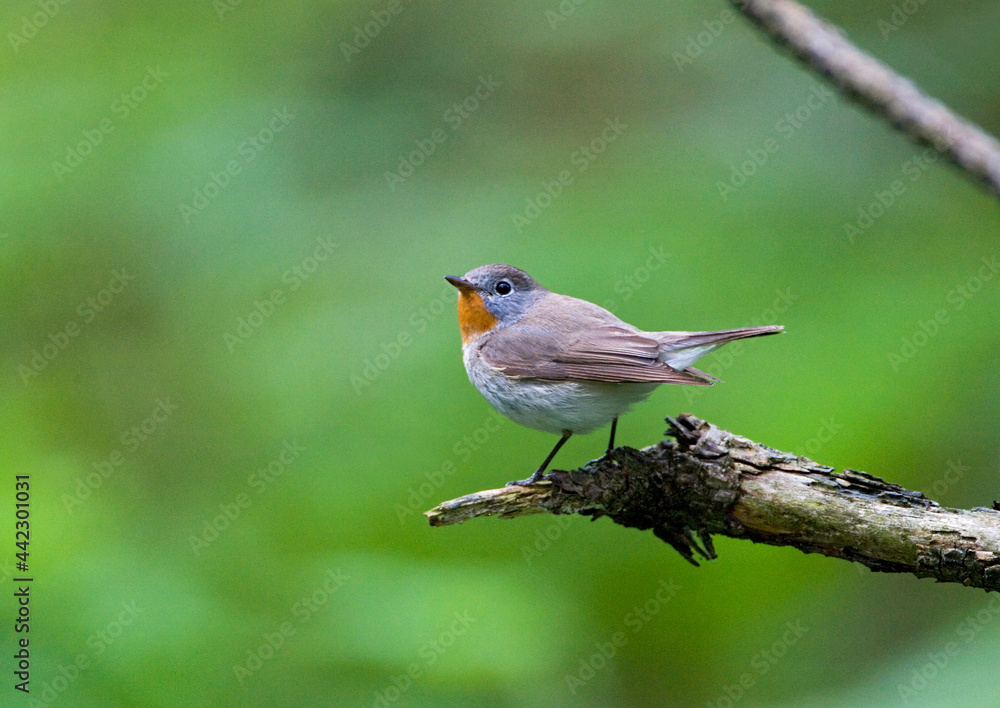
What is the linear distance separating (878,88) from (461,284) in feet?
9.05

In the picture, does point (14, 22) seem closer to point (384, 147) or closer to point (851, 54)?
point (384, 147)

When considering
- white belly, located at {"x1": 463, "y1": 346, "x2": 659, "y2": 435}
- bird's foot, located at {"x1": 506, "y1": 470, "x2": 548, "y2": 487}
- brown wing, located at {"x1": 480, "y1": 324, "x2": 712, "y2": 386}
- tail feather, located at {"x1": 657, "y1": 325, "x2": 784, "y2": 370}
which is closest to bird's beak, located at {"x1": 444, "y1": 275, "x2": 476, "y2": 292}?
brown wing, located at {"x1": 480, "y1": 324, "x2": 712, "y2": 386}

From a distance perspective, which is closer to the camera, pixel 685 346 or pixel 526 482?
pixel 526 482

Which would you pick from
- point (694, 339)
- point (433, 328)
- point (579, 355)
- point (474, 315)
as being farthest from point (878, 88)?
point (433, 328)

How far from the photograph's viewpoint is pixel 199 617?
4043 millimetres

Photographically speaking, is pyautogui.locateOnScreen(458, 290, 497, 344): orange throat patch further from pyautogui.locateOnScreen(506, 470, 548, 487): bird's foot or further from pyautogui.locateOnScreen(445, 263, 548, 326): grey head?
pyautogui.locateOnScreen(506, 470, 548, 487): bird's foot

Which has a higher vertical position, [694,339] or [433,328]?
[694,339]

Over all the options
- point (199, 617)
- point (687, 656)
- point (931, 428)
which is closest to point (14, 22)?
point (199, 617)

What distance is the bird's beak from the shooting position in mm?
4598

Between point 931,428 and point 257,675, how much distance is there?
4157mm

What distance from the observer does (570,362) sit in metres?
4.29

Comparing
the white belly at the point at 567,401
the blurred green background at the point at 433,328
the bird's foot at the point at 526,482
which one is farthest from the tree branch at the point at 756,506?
the blurred green background at the point at 433,328

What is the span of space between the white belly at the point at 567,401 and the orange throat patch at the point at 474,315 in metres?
0.55

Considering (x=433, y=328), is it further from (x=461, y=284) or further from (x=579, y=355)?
(x=579, y=355)
